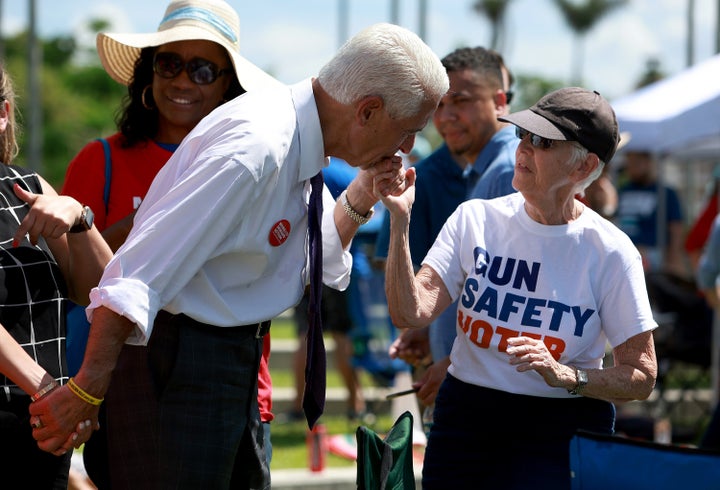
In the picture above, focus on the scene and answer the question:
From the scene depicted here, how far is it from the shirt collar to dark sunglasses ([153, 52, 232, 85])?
3.54 feet

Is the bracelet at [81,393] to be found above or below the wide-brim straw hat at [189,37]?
below

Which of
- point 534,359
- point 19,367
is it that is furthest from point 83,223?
point 534,359

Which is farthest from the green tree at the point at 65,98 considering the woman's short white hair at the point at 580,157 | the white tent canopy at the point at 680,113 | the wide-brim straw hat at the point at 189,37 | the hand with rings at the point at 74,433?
the hand with rings at the point at 74,433

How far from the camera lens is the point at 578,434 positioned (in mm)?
3043

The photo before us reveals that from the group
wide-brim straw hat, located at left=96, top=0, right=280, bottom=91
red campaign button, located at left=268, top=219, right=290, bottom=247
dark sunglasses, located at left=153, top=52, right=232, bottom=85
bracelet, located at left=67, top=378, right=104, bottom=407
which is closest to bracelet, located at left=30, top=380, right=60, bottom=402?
bracelet, located at left=67, top=378, right=104, bottom=407

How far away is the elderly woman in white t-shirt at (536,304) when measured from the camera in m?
3.28

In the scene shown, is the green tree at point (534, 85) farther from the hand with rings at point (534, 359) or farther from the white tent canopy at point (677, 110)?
the hand with rings at point (534, 359)

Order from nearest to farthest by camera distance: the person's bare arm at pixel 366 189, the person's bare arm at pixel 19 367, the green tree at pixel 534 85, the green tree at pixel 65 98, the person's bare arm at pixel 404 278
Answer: the person's bare arm at pixel 19 367, the person's bare arm at pixel 366 189, the person's bare arm at pixel 404 278, the green tree at pixel 65 98, the green tree at pixel 534 85

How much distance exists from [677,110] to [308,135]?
607 centimetres

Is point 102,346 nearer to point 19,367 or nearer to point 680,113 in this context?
point 19,367

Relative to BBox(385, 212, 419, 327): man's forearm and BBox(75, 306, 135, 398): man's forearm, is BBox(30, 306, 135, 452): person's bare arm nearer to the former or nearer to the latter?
BBox(75, 306, 135, 398): man's forearm

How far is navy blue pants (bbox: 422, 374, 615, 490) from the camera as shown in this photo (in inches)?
133

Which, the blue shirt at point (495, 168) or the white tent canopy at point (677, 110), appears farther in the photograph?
the white tent canopy at point (677, 110)

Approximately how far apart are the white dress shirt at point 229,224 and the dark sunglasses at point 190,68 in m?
1.03
